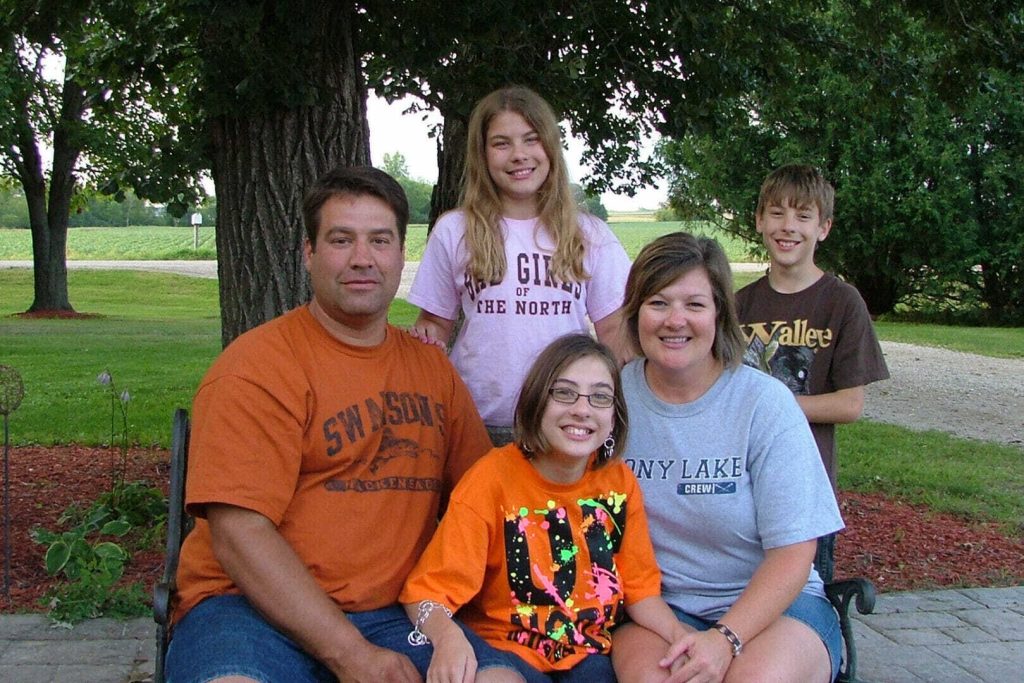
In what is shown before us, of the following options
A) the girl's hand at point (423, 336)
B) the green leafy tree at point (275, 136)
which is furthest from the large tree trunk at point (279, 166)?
the girl's hand at point (423, 336)

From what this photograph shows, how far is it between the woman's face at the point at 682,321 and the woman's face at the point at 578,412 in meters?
0.17

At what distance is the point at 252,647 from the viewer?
8.16ft

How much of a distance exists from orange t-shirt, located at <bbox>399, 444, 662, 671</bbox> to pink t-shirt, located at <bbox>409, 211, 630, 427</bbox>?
0.65 m

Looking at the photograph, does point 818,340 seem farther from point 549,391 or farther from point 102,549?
point 102,549

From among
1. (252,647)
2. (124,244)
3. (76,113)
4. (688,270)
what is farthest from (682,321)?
(124,244)

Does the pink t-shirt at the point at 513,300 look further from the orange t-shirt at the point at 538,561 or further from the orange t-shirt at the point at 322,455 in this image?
the orange t-shirt at the point at 538,561

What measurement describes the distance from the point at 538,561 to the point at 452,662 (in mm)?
342

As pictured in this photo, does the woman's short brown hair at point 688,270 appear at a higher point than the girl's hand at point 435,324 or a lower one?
higher

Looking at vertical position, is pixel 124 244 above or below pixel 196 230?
below

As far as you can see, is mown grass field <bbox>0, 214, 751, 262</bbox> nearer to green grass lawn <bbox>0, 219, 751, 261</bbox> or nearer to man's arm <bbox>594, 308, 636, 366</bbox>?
green grass lawn <bbox>0, 219, 751, 261</bbox>

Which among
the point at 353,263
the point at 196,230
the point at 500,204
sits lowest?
the point at 353,263

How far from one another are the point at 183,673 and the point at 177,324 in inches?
874

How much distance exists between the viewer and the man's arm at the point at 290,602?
8.23 feet

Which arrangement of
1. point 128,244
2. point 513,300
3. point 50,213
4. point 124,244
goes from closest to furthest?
point 513,300 → point 50,213 → point 124,244 → point 128,244
